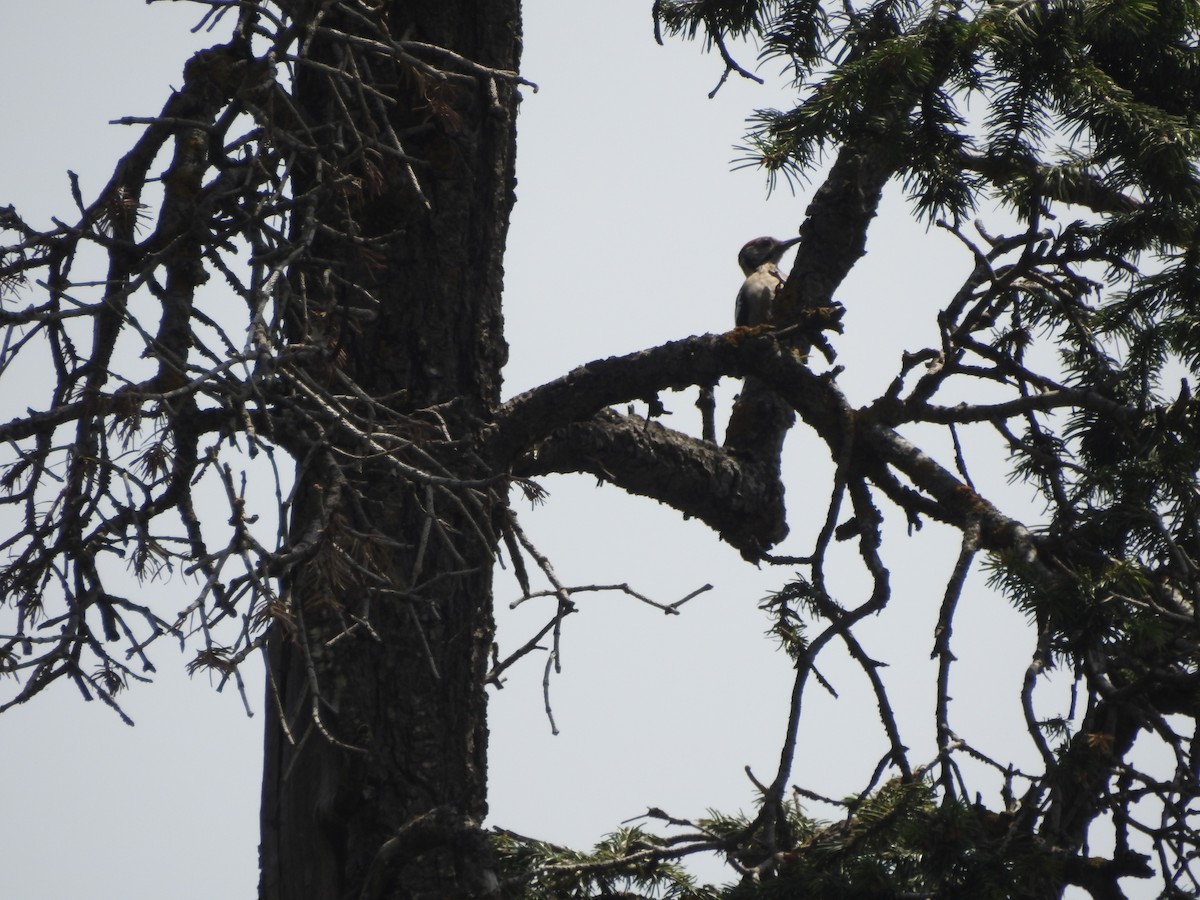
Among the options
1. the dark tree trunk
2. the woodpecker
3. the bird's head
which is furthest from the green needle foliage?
the bird's head

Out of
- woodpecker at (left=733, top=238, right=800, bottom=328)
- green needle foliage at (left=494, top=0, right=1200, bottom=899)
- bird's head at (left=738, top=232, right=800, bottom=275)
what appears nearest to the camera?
green needle foliage at (left=494, top=0, right=1200, bottom=899)

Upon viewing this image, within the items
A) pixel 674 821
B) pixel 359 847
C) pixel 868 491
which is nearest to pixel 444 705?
pixel 359 847

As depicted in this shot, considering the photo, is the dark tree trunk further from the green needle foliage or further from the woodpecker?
the woodpecker

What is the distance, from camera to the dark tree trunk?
10.1 ft

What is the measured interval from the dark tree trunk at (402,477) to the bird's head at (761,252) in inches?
198

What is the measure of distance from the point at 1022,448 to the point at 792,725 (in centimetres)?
93

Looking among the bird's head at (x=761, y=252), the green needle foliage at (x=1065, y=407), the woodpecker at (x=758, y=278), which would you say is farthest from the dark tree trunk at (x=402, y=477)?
the bird's head at (x=761, y=252)

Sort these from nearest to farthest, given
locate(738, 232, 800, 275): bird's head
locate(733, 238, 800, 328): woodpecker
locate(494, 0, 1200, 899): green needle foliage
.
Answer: locate(494, 0, 1200, 899): green needle foliage < locate(733, 238, 800, 328): woodpecker < locate(738, 232, 800, 275): bird's head

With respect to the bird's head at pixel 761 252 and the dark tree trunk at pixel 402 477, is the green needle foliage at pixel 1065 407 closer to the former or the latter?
the dark tree trunk at pixel 402 477

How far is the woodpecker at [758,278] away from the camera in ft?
24.8

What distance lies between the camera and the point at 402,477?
287 centimetres

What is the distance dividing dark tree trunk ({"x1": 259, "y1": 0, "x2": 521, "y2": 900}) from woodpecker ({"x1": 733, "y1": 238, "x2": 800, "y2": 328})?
3599mm

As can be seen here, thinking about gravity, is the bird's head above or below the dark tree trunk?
above

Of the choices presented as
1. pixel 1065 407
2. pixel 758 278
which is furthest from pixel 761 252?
pixel 1065 407
